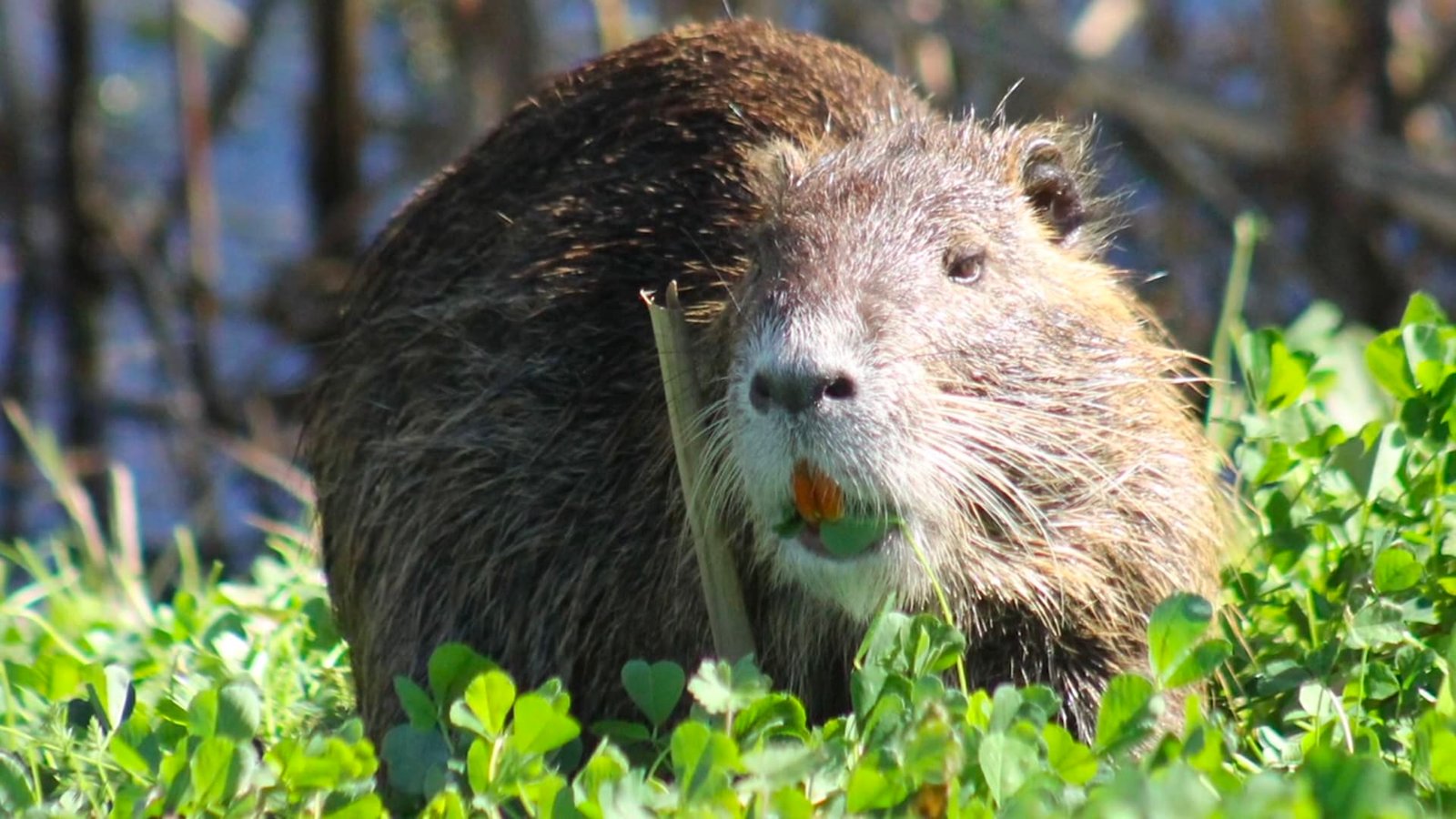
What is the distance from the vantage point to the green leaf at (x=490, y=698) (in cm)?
216

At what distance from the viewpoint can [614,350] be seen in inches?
120

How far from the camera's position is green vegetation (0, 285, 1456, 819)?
6.57ft

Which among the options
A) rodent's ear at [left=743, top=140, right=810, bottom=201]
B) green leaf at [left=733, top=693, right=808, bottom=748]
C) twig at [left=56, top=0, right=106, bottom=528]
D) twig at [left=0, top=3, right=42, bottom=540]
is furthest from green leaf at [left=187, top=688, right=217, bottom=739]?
twig at [left=0, top=3, right=42, bottom=540]

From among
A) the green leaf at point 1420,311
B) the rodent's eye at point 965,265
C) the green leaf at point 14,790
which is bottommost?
the green leaf at point 14,790

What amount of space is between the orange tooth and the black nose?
0.25 feet

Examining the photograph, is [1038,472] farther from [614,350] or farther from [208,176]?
[208,176]

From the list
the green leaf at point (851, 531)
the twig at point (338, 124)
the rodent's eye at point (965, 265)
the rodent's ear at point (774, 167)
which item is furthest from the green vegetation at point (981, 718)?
the twig at point (338, 124)

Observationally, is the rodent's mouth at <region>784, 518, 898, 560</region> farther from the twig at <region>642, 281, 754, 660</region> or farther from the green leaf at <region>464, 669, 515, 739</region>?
the green leaf at <region>464, 669, 515, 739</region>

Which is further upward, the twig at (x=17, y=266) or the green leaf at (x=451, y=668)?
the green leaf at (x=451, y=668)

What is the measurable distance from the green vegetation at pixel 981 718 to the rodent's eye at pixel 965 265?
442 mm

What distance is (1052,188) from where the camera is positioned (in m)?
3.02

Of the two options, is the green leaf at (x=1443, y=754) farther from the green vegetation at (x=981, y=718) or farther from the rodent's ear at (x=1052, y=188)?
the rodent's ear at (x=1052, y=188)

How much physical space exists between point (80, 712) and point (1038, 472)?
1384 millimetres

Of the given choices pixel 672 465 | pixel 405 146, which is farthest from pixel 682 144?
pixel 405 146
